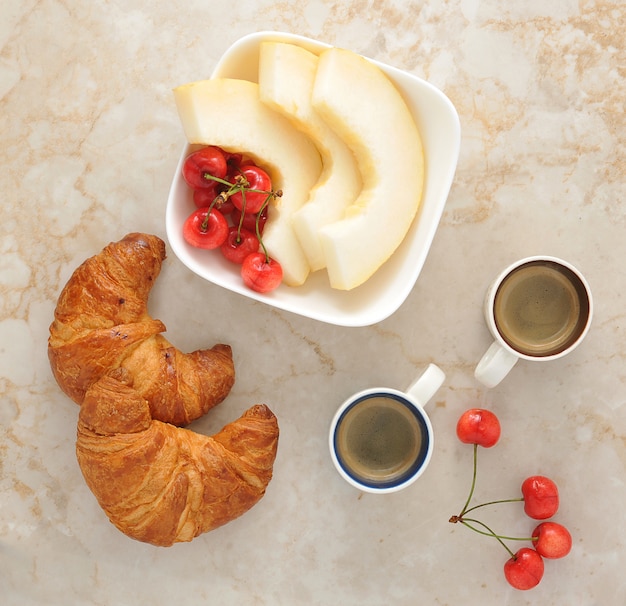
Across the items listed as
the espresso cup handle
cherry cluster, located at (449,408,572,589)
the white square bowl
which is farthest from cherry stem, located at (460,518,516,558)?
the white square bowl

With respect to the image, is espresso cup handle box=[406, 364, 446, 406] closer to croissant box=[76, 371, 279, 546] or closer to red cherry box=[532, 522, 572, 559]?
croissant box=[76, 371, 279, 546]

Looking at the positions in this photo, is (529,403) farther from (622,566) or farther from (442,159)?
(442,159)

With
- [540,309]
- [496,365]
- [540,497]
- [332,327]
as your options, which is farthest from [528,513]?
[332,327]

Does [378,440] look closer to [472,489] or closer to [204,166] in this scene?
[472,489]

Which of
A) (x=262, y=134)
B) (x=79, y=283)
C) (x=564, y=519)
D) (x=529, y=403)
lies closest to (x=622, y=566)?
(x=564, y=519)

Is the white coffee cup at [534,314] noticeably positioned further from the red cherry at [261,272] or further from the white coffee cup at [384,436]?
the red cherry at [261,272]

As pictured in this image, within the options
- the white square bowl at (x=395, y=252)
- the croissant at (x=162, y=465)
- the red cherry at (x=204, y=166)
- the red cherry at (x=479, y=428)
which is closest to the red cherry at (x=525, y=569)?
the red cherry at (x=479, y=428)
